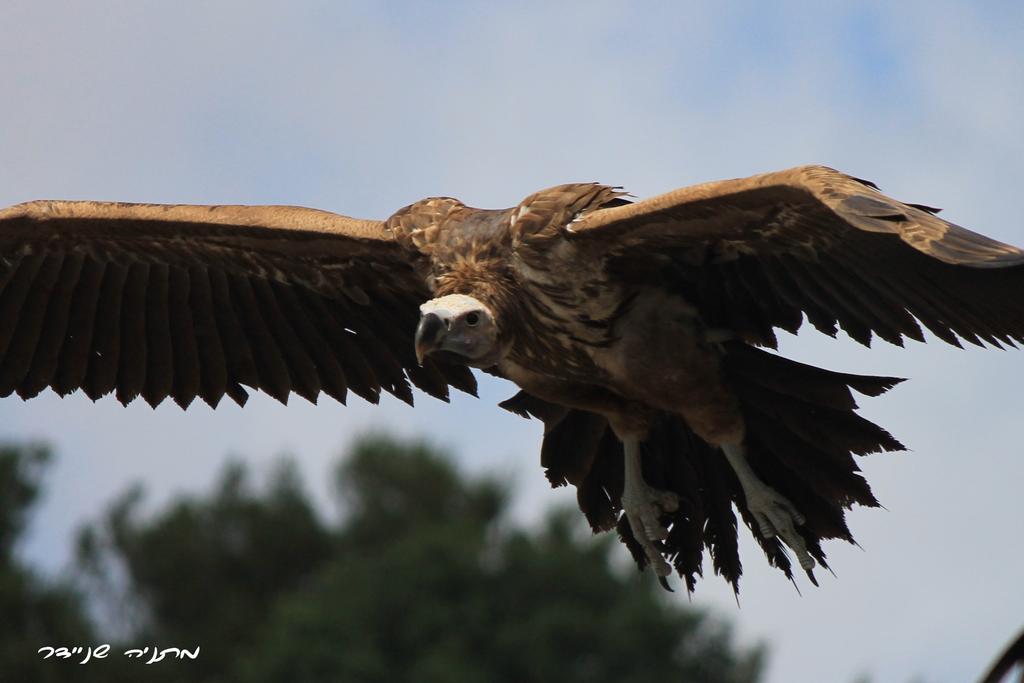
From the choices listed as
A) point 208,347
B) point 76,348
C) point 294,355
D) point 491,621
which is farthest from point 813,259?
point 491,621

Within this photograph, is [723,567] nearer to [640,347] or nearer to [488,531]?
[640,347]

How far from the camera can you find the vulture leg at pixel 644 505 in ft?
30.1

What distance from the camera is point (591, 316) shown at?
8.75 meters

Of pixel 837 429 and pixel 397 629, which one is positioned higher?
pixel 397 629

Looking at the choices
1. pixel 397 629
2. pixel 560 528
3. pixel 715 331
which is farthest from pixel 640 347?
pixel 560 528

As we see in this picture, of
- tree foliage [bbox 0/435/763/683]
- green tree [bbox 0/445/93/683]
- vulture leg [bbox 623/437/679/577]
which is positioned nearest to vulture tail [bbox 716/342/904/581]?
vulture leg [bbox 623/437/679/577]

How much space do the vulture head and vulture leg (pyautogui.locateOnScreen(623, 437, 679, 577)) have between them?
0.96m

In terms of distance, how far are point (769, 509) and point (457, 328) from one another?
1570mm

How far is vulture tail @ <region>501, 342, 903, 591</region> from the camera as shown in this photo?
884 cm

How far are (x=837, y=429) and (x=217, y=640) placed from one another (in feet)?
119

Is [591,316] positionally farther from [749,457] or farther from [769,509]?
[769,509]

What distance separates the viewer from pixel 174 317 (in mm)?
10062

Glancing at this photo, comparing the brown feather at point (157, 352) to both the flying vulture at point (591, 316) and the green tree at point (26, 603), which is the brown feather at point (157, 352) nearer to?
the flying vulture at point (591, 316)

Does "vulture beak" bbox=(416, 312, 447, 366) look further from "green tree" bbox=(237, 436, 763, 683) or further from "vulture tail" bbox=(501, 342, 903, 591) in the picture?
"green tree" bbox=(237, 436, 763, 683)
